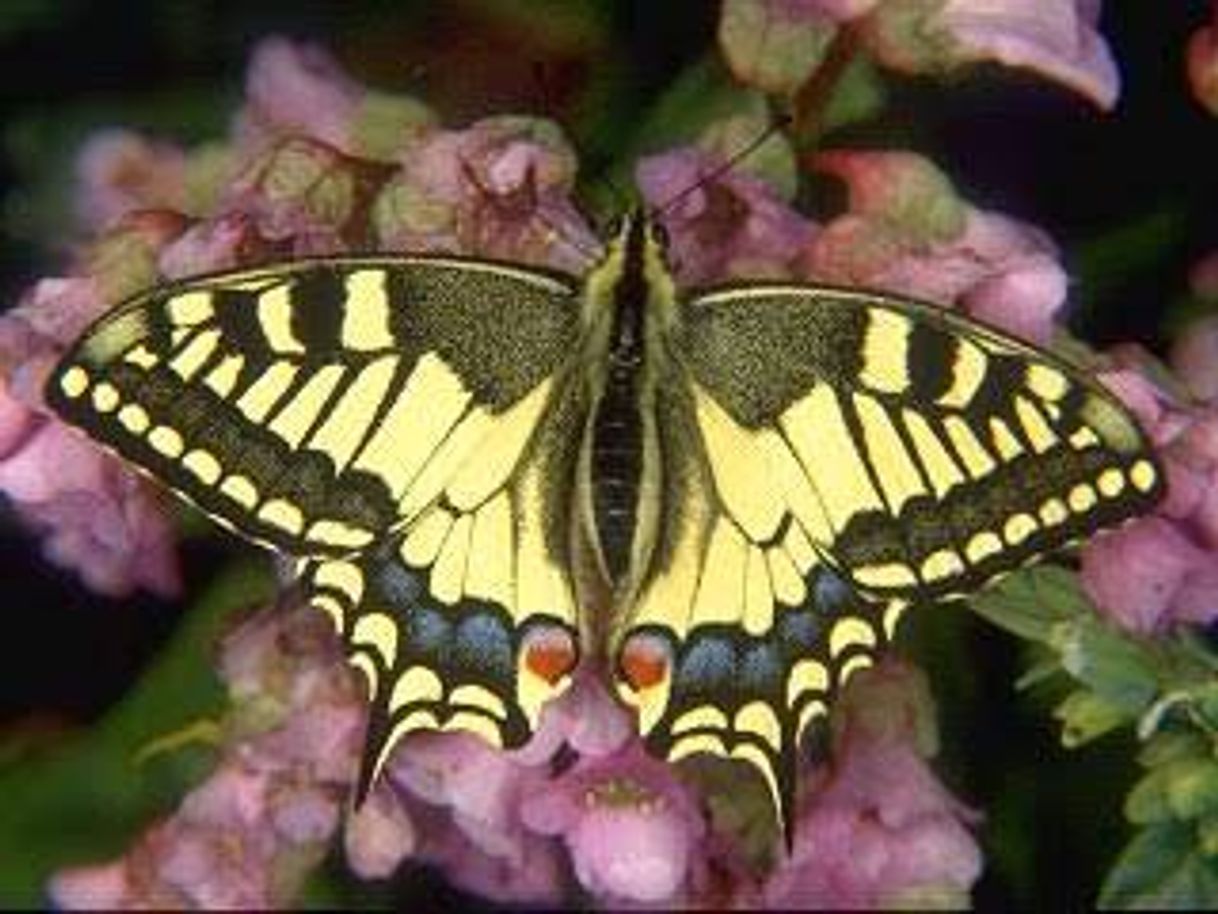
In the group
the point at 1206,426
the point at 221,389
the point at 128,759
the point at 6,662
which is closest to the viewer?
the point at 221,389

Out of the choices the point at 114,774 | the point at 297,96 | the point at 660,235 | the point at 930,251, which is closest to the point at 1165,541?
the point at 930,251

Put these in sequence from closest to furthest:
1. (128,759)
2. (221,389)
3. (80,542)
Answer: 1. (221,389)
2. (80,542)
3. (128,759)

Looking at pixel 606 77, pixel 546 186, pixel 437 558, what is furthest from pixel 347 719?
pixel 606 77

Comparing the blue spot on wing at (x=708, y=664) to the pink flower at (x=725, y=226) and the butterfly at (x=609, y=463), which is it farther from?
the pink flower at (x=725, y=226)

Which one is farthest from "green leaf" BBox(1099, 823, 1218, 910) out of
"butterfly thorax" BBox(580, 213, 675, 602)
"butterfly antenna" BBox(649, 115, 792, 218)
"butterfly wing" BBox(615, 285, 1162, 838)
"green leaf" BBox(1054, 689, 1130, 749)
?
"butterfly antenna" BBox(649, 115, 792, 218)

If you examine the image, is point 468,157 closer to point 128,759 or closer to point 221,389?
point 221,389

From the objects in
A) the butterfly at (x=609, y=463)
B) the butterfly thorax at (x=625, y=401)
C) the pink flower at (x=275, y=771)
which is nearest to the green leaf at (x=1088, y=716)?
the butterfly at (x=609, y=463)
